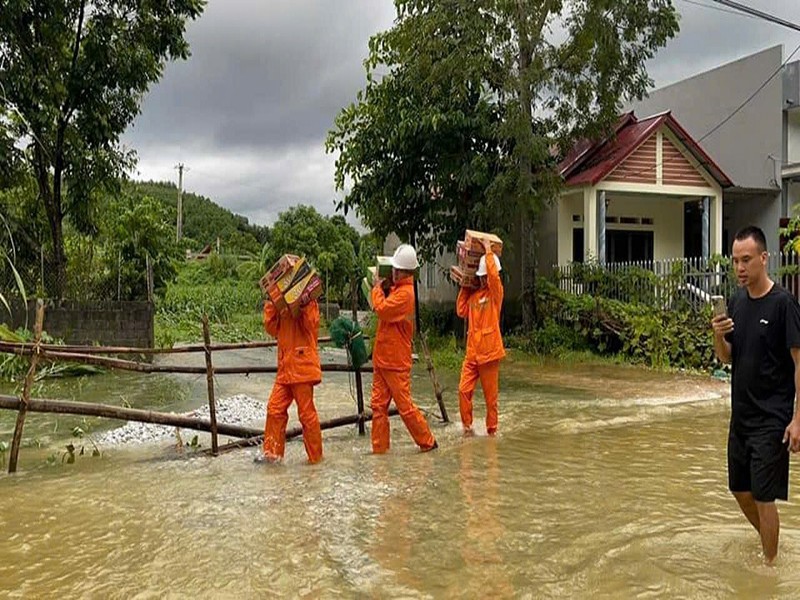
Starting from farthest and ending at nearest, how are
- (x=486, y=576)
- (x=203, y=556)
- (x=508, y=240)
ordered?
(x=508, y=240), (x=203, y=556), (x=486, y=576)

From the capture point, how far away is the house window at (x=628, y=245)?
64.0 ft

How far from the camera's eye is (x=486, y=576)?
3.84 meters

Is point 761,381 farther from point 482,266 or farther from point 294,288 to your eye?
point 482,266

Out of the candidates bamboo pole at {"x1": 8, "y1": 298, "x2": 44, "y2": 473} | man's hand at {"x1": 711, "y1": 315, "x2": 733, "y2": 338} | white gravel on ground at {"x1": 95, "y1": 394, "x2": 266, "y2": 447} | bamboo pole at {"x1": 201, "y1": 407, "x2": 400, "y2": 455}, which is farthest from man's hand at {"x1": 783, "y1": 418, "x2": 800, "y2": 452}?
bamboo pole at {"x1": 8, "y1": 298, "x2": 44, "y2": 473}

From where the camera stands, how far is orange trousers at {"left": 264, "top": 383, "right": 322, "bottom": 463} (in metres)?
6.07

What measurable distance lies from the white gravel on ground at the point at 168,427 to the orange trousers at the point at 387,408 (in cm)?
165

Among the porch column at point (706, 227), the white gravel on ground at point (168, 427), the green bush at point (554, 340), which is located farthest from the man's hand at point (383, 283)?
the porch column at point (706, 227)

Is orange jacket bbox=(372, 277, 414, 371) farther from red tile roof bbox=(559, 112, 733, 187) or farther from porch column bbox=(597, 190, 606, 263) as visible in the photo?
porch column bbox=(597, 190, 606, 263)

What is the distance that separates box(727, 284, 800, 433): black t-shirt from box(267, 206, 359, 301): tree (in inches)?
1037

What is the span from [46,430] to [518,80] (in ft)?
34.4

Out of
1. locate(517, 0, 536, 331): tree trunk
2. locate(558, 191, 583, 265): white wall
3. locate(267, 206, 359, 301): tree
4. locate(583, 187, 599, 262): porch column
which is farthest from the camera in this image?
locate(267, 206, 359, 301): tree

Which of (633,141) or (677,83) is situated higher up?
(677,83)

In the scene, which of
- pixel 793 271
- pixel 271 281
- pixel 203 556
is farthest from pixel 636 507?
pixel 793 271

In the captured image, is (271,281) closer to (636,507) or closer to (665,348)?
(636,507)
